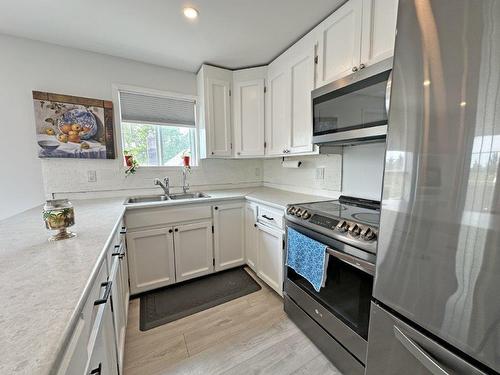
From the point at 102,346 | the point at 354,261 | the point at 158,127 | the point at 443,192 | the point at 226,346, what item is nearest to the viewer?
the point at 443,192

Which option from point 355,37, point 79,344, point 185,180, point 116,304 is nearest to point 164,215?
point 185,180

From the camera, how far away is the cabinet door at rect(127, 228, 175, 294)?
76.0 inches

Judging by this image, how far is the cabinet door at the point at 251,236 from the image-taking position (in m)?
2.21

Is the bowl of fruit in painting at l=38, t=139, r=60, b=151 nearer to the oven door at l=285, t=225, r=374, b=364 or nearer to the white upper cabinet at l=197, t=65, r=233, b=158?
the white upper cabinet at l=197, t=65, r=233, b=158

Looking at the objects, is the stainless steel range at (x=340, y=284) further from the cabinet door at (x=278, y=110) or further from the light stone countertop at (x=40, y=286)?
→ the light stone countertop at (x=40, y=286)

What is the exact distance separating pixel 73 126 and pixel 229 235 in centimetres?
189

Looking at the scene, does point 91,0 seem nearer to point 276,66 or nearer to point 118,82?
point 118,82

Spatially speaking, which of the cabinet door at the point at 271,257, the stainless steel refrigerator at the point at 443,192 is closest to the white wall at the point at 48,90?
the cabinet door at the point at 271,257

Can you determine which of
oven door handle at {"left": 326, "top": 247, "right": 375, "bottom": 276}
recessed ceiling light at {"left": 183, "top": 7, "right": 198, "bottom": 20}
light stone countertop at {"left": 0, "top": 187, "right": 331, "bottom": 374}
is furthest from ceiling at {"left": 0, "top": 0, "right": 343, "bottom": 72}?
oven door handle at {"left": 326, "top": 247, "right": 375, "bottom": 276}

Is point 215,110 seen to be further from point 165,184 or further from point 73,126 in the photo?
point 73,126

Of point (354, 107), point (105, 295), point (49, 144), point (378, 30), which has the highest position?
point (378, 30)

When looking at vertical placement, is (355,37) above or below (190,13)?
below

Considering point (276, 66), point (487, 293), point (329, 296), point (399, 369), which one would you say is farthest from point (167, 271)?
point (276, 66)

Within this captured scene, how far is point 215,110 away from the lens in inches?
97.0
